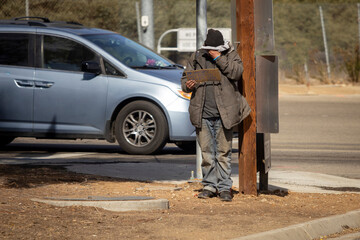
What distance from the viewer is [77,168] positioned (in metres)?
10.5

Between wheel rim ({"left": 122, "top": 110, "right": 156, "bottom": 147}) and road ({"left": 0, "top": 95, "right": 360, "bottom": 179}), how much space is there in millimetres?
289

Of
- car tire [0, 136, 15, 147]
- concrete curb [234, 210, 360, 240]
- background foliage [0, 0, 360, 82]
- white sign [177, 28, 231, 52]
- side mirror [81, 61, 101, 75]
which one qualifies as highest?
background foliage [0, 0, 360, 82]

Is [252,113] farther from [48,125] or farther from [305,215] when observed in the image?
[48,125]

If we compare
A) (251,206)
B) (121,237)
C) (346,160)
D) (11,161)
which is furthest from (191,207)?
(346,160)

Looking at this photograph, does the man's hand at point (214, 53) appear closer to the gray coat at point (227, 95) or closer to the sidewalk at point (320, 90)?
the gray coat at point (227, 95)

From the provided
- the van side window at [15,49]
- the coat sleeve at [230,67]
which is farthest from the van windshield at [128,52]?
the coat sleeve at [230,67]

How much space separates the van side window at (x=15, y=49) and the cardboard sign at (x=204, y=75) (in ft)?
16.4

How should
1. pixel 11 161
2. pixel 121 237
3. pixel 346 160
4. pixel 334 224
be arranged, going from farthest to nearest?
pixel 346 160
pixel 11 161
pixel 334 224
pixel 121 237

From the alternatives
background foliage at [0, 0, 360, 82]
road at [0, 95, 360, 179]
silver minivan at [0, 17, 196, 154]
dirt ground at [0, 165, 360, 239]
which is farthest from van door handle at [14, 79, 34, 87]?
background foliage at [0, 0, 360, 82]

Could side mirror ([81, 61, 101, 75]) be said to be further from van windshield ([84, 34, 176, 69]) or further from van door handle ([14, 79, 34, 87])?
van door handle ([14, 79, 34, 87])

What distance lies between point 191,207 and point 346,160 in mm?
4979

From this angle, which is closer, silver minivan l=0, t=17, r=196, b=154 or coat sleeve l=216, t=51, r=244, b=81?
coat sleeve l=216, t=51, r=244, b=81

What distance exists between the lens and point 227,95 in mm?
8047

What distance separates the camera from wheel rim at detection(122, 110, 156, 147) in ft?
39.3
